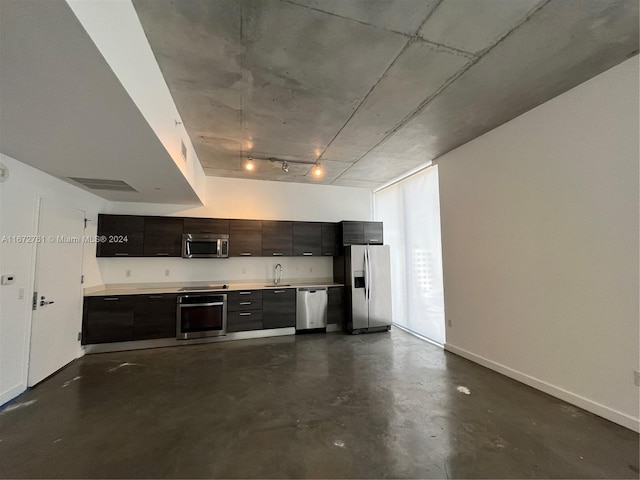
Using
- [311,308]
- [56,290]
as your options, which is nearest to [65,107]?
[56,290]

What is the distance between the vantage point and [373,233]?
558cm

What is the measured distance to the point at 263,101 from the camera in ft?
9.05

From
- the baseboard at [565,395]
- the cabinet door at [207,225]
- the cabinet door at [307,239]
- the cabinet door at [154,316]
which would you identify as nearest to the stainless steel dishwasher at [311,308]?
the cabinet door at [307,239]

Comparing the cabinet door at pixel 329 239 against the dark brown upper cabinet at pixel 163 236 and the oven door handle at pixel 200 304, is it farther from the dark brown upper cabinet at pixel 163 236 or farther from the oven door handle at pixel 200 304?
the dark brown upper cabinet at pixel 163 236

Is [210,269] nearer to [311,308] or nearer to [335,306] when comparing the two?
[311,308]

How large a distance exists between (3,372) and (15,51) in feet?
9.85

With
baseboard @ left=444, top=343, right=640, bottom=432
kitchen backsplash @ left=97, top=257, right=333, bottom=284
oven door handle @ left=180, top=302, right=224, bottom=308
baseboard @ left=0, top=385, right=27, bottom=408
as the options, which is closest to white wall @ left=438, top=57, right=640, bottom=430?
baseboard @ left=444, top=343, right=640, bottom=432

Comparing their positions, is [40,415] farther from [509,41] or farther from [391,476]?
[509,41]

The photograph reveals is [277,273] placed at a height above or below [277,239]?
below

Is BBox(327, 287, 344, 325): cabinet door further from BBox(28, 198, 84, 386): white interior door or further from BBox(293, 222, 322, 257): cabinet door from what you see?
BBox(28, 198, 84, 386): white interior door

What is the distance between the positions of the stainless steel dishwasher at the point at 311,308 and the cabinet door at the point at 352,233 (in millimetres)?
1079

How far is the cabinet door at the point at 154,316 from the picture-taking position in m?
4.16

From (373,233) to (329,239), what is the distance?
0.92 m

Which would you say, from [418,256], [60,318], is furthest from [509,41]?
[60,318]
